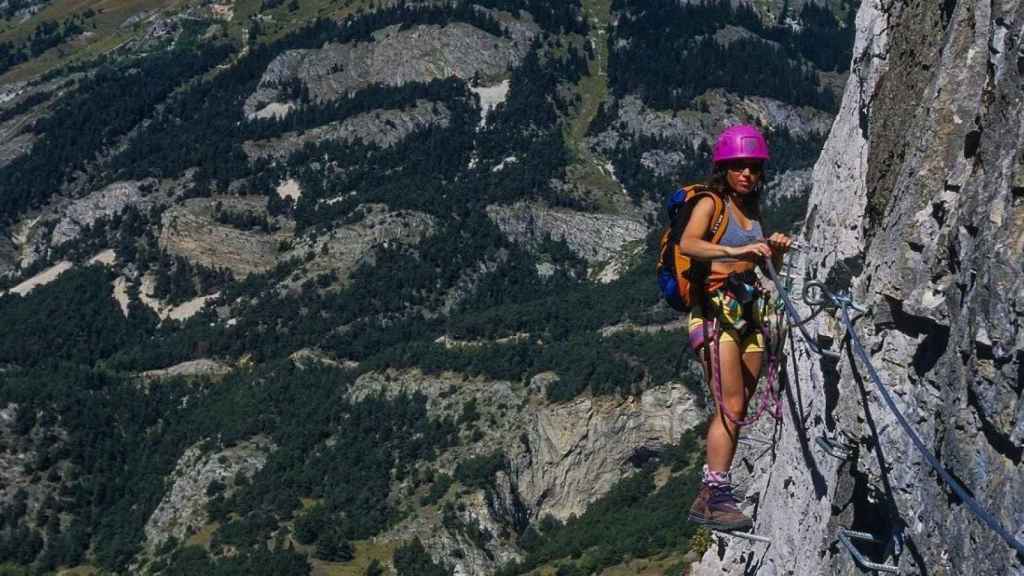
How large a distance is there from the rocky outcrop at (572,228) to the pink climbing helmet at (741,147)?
546 ft

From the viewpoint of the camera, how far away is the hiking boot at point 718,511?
49.3 ft

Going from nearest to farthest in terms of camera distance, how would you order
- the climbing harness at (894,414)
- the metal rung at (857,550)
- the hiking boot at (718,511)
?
the climbing harness at (894,414) < the metal rung at (857,550) < the hiking boot at (718,511)

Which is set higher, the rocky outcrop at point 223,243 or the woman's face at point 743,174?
→ the woman's face at point 743,174

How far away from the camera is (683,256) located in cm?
1484

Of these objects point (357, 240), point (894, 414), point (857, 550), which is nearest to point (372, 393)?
point (357, 240)

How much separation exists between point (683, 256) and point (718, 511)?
110 inches

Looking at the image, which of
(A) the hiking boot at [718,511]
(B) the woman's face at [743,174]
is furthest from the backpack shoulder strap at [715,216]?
(A) the hiking boot at [718,511]

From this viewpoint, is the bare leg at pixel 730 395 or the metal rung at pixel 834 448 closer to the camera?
the metal rung at pixel 834 448

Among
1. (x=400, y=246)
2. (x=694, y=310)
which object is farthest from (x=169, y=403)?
(x=694, y=310)

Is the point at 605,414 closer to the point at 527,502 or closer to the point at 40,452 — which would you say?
the point at 527,502

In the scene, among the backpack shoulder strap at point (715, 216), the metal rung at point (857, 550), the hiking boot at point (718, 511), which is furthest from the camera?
the hiking boot at point (718, 511)

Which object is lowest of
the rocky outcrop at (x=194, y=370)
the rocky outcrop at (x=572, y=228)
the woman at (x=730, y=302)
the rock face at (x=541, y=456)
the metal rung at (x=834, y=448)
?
the rocky outcrop at (x=194, y=370)

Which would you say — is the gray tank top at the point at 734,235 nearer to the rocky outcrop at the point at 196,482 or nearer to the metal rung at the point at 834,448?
the metal rung at the point at 834,448

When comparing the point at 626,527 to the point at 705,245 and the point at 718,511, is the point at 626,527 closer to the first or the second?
the point at 718,511
